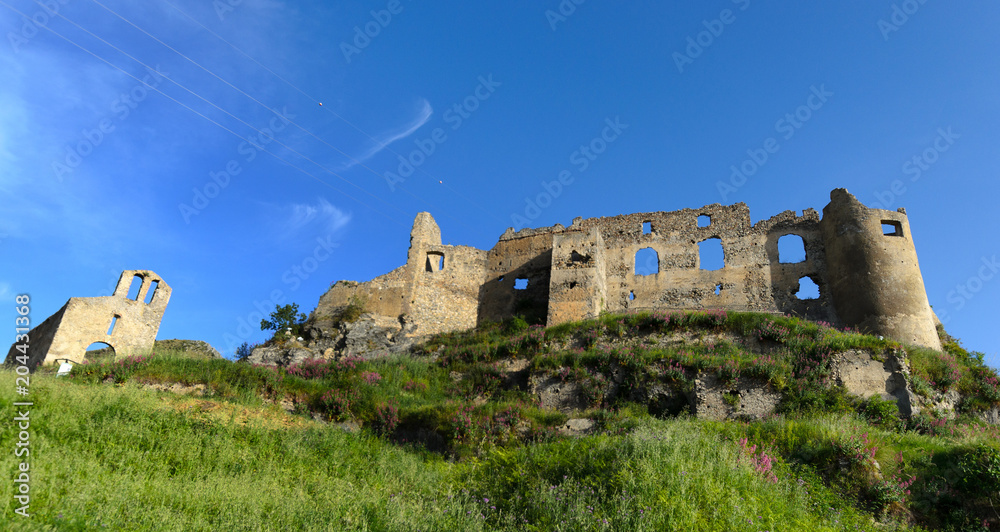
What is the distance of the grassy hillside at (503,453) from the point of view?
705cm

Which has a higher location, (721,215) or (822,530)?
(721,215)

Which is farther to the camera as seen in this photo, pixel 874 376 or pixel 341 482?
pixel 874 376

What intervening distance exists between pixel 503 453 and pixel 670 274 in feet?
64.3

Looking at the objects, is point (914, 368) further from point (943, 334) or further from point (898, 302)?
point (943, 334)

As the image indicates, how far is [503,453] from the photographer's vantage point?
392 inches

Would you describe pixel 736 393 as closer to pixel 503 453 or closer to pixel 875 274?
pixel 503 453

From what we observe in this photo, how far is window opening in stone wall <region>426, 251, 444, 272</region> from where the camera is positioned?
3092cm

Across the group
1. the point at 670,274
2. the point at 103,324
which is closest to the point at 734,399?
the point at 670,274

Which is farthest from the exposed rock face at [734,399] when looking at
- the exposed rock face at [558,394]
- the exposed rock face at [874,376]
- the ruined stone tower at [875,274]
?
the ruined stone tower at [875,274]

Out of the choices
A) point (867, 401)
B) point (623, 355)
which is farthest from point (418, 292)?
point (867, 401)

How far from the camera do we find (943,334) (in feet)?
73.4

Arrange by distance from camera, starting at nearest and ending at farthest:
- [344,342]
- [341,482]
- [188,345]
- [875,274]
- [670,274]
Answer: [341,482] → [875,274] → [344,342] → [670,274] → [188,345]

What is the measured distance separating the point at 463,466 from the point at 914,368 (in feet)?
43.3

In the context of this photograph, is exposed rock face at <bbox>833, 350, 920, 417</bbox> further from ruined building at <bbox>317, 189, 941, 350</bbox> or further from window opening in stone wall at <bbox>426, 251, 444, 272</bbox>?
window opening in stone wall at <bbox>426, 251, 444, 272</bbox>
